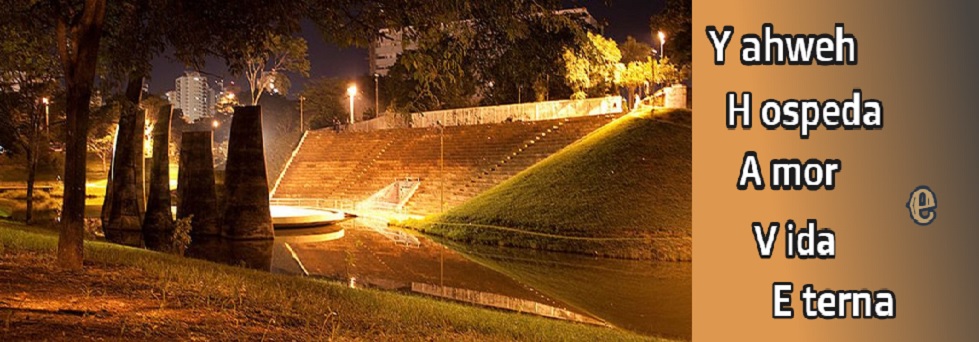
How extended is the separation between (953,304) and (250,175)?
22407mm

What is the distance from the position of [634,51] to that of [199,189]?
42.2 meters

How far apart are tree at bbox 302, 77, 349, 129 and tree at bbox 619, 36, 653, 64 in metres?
25.3

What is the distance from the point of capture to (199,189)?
24.8 meters

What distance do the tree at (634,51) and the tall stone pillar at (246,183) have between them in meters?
41.1

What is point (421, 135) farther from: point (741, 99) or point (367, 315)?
point (741, 99)

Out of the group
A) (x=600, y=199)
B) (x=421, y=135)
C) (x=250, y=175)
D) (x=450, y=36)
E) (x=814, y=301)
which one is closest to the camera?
(x=814, y=301)

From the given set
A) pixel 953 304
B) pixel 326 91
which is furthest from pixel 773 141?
pixel 326 91

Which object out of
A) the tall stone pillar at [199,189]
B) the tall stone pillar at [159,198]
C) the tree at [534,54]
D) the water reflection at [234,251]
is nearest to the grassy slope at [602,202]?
the water reflection at [234,251]

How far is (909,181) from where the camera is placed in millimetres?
3174

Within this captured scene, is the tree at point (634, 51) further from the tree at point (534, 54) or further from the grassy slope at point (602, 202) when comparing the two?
the tree at point (534, 54)

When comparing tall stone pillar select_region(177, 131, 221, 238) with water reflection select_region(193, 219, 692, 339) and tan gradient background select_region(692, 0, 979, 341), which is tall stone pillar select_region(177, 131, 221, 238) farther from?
tan gradient background select_region(692, 0, 979, 341)

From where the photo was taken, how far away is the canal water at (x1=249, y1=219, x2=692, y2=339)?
47.0 feet

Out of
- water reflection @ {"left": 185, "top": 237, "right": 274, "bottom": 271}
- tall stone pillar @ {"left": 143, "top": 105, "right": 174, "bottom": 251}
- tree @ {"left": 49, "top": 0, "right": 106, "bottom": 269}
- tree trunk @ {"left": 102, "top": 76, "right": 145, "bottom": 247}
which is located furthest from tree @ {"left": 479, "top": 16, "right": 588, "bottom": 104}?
tree trunk @ {"left": 102, "top": 76, "right": 145, "bottom": 247}

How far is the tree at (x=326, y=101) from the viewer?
73250 mm
